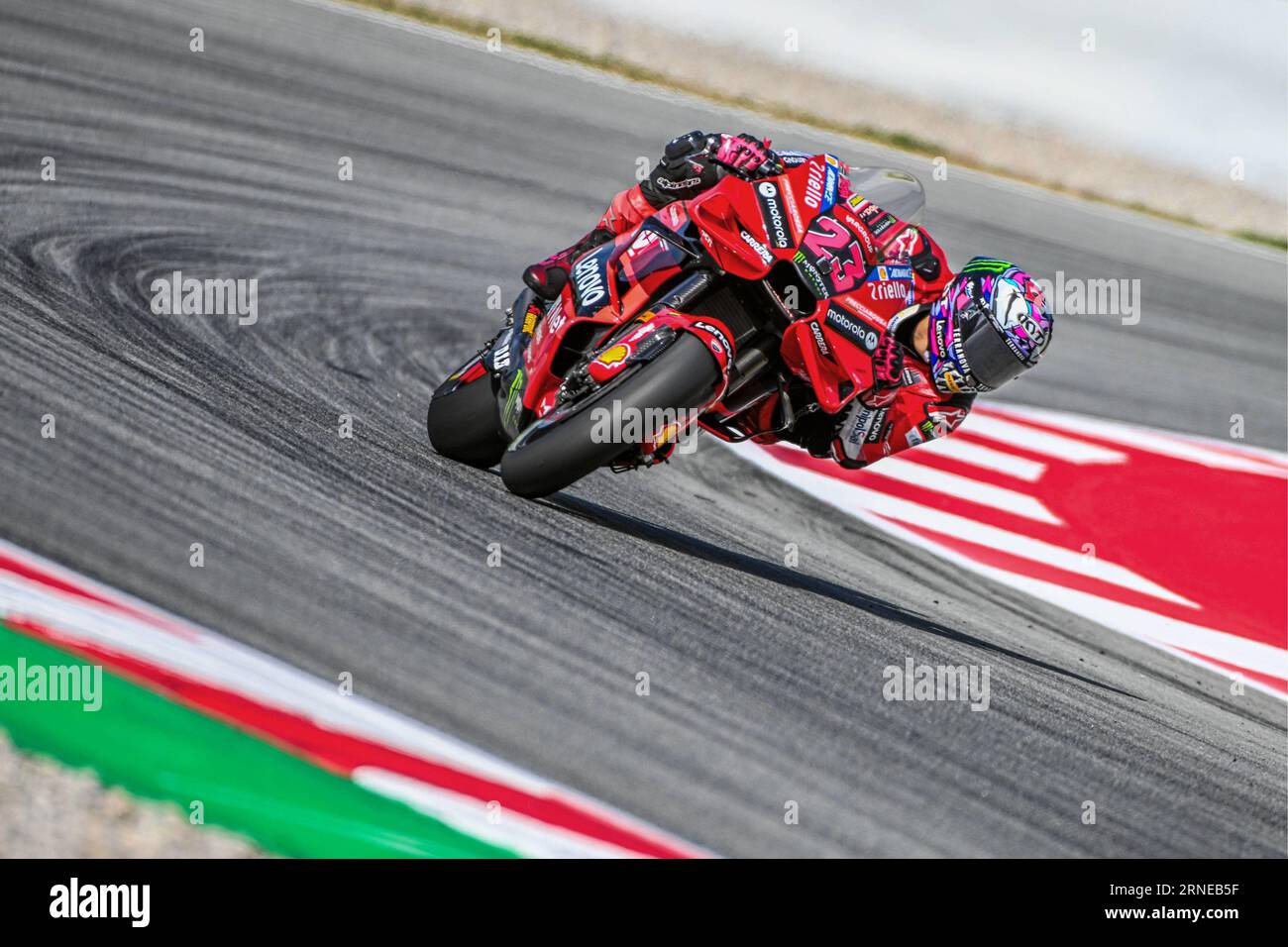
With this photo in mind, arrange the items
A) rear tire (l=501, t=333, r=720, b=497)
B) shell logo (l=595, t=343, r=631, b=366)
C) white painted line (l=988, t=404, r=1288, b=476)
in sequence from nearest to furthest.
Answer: rear tire (l=501, t=333, r=720, b=497) < shell logo (l=595, t=343, r=631, b=366) < white painted line (l=988, t=404, r=1288, b=476)

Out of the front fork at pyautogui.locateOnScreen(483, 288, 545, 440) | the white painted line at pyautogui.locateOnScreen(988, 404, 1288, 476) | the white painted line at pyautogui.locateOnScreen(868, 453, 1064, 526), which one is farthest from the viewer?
the white painted line at pyautogui.locateOnScreen(988, 404, 1288, 476)

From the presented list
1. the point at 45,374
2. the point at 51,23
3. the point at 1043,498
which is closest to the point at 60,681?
the point at 45,374

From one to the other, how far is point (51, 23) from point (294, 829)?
32.4 ft

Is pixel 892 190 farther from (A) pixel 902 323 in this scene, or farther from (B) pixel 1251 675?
(B) pixel 1251 675

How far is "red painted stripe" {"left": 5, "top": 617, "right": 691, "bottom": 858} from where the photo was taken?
3.75 meters

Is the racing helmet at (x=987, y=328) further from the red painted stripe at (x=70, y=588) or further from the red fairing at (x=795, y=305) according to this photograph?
the red painted stripe at (x=70, y=588)

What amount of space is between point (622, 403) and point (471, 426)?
1.45 meters

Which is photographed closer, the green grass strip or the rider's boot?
the green grass strip

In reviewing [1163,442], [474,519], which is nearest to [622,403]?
[474,519]

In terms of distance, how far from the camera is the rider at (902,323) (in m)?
5.25

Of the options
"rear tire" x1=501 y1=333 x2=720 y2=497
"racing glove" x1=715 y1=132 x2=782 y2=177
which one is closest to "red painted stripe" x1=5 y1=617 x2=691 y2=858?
"rear tire" x1=501 y1=333 x2=720 y2=497

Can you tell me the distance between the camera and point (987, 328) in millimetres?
5223

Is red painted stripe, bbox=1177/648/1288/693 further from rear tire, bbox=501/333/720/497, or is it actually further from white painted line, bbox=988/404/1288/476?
rear tire, bbox=501/333/720/497

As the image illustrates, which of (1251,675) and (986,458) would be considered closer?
(1251,675)
